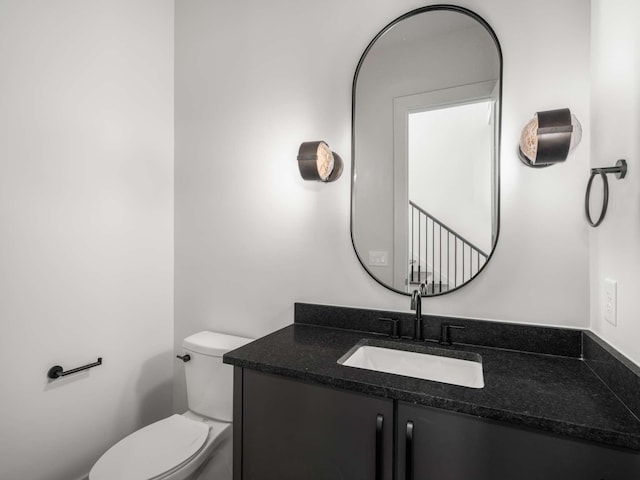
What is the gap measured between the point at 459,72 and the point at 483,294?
0.93 metres

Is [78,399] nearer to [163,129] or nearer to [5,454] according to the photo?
[5,454]

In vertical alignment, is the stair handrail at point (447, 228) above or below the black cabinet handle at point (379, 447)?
above

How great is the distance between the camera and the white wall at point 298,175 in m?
1.25

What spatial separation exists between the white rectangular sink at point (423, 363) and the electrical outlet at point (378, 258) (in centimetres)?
37

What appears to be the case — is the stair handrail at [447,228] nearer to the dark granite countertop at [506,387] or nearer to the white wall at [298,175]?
the white wall at [298,175]

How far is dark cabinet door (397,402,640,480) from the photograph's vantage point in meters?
0.75

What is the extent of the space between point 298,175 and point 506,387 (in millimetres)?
1262

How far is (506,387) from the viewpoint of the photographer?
958mm

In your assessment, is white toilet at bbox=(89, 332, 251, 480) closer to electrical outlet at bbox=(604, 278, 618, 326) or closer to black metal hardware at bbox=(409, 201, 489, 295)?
black metal hardware at bbox=(409, 201, 489, 295)

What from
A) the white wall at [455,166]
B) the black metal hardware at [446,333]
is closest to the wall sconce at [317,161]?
the white wall at [455,166]

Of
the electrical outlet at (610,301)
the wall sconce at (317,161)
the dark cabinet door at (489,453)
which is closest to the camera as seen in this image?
the dark cabinet door at (489,453)

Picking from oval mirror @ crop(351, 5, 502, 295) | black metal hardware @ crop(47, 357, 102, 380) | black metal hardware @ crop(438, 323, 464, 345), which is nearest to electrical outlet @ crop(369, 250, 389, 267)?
oval mirror @ crop(351, 5, 502, 295)

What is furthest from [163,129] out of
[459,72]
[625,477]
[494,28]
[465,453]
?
[625,477]

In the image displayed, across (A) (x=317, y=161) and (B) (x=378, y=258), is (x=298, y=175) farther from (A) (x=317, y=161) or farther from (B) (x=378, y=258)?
(B) (x=378, y=258)
